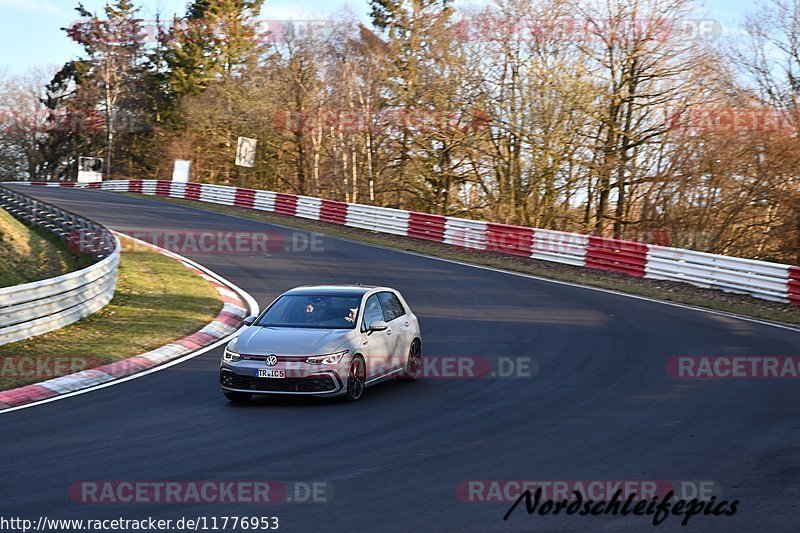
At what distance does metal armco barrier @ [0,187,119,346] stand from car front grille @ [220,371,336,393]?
5.13 meters

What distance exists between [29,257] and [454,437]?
16.0 metres

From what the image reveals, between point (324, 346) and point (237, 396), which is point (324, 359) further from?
point (237, 396)

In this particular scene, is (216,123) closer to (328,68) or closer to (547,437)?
(328,68)

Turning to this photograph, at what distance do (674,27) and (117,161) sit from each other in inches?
1945

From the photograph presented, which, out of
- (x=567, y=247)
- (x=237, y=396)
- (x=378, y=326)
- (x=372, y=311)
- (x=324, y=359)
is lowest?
(x=237, y=396)

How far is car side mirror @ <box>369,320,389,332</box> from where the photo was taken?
37.9ft

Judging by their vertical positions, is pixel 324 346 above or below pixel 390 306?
below

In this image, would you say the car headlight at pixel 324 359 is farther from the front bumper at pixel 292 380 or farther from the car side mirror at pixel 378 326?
the car side mirror at pixel 378 326

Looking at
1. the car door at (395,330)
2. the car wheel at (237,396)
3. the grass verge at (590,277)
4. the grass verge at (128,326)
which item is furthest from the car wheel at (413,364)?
the grass verge at (590,277)

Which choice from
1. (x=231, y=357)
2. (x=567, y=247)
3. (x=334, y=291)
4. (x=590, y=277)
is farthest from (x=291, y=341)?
(x=567, y=247)

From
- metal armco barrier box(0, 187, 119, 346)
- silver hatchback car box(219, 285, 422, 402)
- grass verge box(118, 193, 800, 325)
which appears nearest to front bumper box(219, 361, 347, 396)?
silver hatchback car box(219, 285, 422, 402)

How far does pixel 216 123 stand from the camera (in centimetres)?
5653

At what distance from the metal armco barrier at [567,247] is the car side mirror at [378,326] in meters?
12.2

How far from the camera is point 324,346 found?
1081 centimetres
